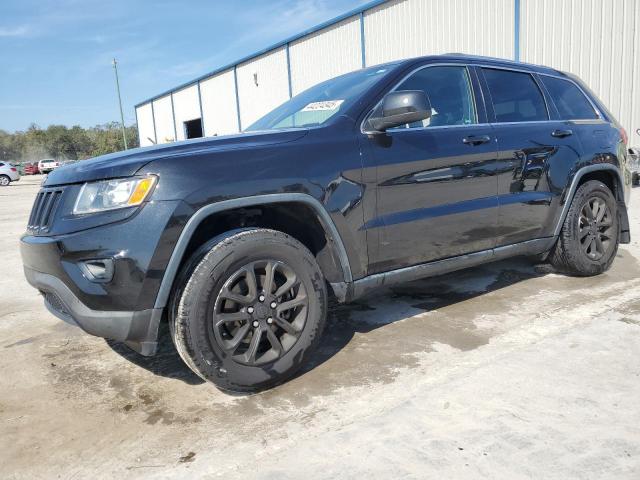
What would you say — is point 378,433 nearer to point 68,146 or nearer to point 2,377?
point 2,377

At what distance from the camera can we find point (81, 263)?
2.32 m

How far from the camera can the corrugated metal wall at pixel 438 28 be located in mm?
12195

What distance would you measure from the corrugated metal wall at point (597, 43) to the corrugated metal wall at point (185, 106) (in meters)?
21.2

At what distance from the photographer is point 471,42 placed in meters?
12.8

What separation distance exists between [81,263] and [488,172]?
101 inches

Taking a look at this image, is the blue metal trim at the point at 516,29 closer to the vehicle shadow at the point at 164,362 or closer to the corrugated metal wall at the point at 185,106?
the vehicle shadow at the point at 164,362

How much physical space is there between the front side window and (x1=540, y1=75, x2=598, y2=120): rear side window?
103cm

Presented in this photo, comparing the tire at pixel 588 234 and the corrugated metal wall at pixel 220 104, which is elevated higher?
the corrugated metal wall at pixel 220 104

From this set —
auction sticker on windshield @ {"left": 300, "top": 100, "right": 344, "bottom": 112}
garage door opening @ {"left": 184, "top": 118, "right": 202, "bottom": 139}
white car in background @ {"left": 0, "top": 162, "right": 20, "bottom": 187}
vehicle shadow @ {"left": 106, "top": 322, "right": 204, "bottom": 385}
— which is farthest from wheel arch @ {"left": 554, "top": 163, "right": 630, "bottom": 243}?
white car in background @ {"left": 0, "top": 162, "right": 20, "bottom": 187}

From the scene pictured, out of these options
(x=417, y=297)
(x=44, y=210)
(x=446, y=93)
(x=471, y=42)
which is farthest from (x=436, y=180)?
(x=471, y=42)

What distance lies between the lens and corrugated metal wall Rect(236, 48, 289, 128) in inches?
813

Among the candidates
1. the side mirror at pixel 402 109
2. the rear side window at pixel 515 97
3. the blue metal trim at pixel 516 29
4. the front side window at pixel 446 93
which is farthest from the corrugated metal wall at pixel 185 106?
the side mirror at pixel 402 109

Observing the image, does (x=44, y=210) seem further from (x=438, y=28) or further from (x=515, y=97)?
(x=438, y=28)

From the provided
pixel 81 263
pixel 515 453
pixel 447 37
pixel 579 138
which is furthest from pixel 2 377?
pixel 447 37
